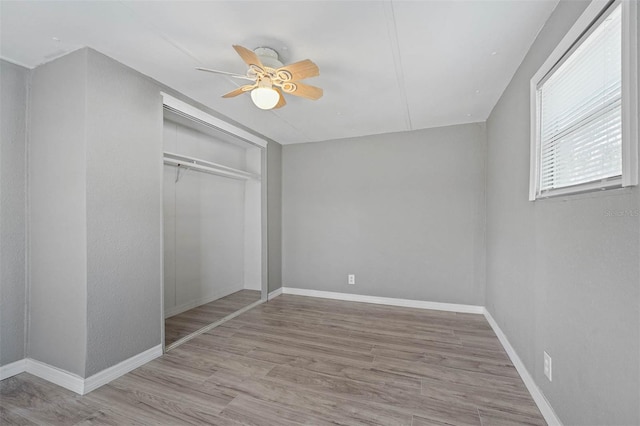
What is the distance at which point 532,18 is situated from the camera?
1.65 m

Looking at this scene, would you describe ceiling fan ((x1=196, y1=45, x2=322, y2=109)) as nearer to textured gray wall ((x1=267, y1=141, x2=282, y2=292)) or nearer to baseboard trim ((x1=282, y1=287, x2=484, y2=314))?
textured gray wall ((x1=267, y1=141, x2=282, y2=292))

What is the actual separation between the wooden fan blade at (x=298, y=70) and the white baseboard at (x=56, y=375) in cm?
257

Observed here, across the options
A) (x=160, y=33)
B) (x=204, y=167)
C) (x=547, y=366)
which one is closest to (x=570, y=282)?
(x=547, y=366)

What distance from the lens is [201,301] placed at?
12.9ft

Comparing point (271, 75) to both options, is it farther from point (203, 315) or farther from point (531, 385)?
point (203, 315)

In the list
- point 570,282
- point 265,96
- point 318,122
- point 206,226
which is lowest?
point 570,282

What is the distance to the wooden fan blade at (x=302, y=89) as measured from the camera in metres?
2.07

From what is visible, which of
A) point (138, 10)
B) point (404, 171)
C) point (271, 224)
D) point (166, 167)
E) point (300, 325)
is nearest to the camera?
point (138, 10)

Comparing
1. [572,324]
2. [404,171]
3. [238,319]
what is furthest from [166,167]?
[572,324]

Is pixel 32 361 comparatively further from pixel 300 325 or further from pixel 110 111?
pixel 300 325

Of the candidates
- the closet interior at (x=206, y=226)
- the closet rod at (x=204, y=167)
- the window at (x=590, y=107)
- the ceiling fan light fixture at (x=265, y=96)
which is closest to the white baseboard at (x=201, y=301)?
the closet interior at (x=206, y=226)

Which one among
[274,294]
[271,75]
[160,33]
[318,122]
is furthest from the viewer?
[274,294]

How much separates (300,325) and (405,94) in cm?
273

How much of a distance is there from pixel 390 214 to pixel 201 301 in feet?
9.80
